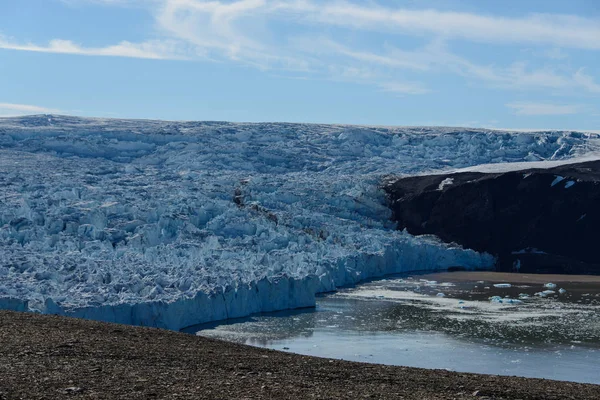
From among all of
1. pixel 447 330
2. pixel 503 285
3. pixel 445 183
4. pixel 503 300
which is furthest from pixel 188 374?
pixel 445 183

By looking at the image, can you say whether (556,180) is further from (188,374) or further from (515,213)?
(188,374)

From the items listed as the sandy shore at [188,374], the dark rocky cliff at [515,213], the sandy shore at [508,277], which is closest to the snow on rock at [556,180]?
the dark rocky cliff at [515,213]

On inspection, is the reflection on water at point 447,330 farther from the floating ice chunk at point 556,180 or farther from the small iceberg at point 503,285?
the floating ice chunk at point 556,180

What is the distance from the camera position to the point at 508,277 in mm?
25906

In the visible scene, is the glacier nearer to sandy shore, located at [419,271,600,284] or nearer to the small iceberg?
sandy shore, located at [419,271,600,284]

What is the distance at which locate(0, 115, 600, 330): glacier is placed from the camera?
609 inches

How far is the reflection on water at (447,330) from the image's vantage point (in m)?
12.9

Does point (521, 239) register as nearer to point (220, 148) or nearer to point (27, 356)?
point (220, 148)

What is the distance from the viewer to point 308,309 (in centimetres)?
1819

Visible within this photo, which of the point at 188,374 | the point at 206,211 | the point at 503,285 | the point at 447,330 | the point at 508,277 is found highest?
the point at 188,374

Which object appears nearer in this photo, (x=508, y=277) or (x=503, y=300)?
(x=503, y=300)

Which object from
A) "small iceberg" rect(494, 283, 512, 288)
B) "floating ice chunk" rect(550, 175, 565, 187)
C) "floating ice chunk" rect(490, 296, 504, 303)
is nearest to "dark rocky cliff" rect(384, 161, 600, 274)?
"floating ice chunk" rect(550, 175, 565, 187)

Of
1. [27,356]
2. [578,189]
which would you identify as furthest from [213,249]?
[578,189]

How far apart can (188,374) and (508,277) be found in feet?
68.9
